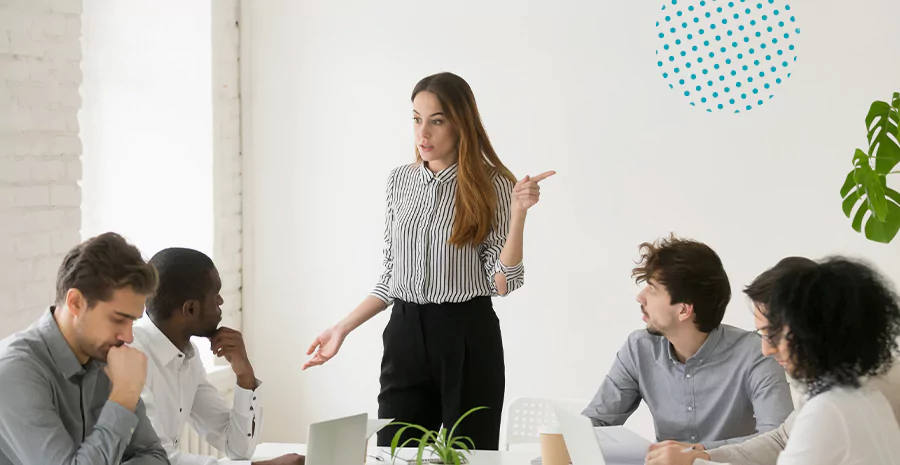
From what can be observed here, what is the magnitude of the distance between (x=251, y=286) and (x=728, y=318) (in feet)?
7.11

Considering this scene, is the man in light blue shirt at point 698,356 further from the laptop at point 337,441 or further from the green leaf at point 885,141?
the laptop at point 337,441

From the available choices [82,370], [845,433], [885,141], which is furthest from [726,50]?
[82,370]

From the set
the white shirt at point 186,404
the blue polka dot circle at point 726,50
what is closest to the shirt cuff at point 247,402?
the white shirt at point 186,404

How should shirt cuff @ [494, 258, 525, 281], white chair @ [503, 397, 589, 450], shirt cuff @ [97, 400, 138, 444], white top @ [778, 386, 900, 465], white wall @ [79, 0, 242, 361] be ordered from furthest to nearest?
white wall @ [79, 0, 242, 361]
white chair @ [503, 397, 589, 450]
shirt cuff @ [494, 258, 525, 281]
shirt cuff @ [97, 400, 138, 444]
white top @ [778, 386, 900, 465]

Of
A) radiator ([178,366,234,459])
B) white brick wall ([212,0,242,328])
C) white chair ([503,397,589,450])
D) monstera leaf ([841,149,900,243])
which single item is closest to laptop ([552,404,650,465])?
white chair ([503,397,589,450])

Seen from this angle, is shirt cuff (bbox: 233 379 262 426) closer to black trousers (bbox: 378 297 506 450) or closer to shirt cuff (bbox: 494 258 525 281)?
black trousers (bbox: 378 297 506 450)

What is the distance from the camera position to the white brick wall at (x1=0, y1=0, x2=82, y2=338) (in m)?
3.03

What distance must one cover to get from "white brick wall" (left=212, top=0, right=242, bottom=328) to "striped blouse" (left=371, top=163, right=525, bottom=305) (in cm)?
155

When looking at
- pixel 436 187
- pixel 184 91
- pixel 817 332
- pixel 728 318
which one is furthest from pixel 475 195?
pixel 184 91

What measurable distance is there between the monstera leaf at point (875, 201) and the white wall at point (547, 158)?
2.77 ft

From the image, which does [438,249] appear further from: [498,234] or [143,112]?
[143,112]

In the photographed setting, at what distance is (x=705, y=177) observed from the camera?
393cm

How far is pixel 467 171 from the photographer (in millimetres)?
2959

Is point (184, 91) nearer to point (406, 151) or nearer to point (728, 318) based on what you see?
point (406, 151)
